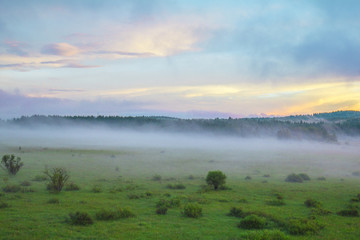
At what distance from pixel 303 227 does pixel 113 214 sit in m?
11.4

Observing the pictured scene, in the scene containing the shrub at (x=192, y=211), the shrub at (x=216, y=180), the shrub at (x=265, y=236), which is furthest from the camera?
the shrub at (x=216, y=180)

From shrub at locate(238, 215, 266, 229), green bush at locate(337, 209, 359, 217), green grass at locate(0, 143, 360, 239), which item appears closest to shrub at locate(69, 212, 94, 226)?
green grass at locate(0, 143, 360, 239)

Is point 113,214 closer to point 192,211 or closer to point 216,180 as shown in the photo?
point 192,211

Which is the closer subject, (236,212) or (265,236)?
(265,236)

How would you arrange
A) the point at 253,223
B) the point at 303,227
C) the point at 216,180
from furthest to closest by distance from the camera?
the point at 216,180 → the point at 253,223 → the point at 303,227

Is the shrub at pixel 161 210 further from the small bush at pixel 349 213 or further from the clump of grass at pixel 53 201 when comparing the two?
the small bush at pixel 349 213

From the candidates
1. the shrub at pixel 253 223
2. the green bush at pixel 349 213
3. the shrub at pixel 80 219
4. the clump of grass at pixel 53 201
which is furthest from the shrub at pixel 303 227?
the clump of grass at pixel 53 201

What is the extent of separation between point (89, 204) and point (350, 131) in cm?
20349

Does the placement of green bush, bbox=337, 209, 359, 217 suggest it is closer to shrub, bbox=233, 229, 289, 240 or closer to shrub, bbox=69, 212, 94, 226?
shrub, bbox=233, 229, 289, 240

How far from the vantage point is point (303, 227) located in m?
16.2

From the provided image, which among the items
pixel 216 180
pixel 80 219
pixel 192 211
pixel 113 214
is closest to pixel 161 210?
pixel 192 211

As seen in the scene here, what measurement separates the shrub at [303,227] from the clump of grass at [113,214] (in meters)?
9.95

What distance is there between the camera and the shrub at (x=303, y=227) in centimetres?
1603

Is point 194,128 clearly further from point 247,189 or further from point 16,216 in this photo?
point 16,216
